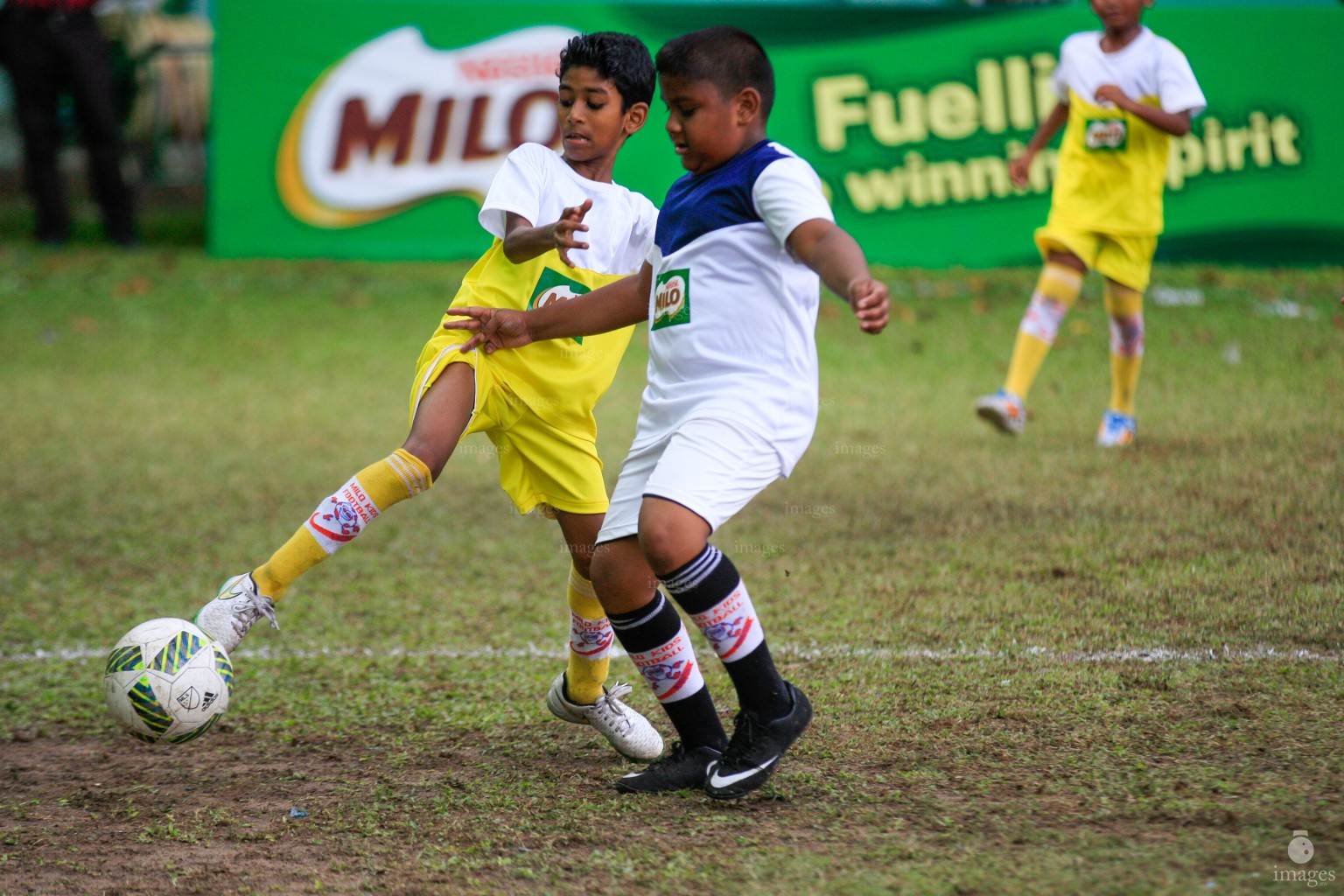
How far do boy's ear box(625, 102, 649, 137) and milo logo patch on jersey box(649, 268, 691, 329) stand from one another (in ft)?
2.52

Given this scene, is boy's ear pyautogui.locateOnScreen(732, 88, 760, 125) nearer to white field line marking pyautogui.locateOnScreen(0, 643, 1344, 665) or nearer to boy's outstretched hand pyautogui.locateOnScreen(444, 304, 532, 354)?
boy's outstretched hand pyautogui.locateOnScreen(444, 304, 532, 354)

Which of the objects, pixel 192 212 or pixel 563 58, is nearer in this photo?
pixel 563 58

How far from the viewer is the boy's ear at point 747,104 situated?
315cm

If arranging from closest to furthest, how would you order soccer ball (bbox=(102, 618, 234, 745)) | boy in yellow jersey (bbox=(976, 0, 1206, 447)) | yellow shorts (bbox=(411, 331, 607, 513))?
soccer ball (bbox=(102, 618, 234, 745)) → yellow shorts (bbox=(411, 331, 607, 513)) → boy in yellow jersey (bbox=(976, 0, 1206, 447))

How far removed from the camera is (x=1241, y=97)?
10398 mm

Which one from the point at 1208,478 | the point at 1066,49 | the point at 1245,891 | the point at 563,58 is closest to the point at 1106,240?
the point at 1066,49

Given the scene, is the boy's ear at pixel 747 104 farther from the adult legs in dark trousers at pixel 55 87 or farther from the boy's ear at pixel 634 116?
the adult legs in dark trousers at pixel 55 87

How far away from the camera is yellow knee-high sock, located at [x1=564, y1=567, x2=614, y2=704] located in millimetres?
3654

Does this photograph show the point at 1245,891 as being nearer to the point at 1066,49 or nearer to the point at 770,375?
the point at 770,375

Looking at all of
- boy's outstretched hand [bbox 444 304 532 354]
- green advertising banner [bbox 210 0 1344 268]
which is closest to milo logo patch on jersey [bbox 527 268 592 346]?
boy's outstretched hand [bbox 444 304 532 354]

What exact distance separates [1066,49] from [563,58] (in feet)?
13.6

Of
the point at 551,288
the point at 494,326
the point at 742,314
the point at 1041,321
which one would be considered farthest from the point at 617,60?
the point at 1041,321

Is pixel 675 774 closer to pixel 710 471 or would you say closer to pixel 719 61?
pixel 710 471

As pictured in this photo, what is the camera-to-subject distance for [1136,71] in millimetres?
6844
